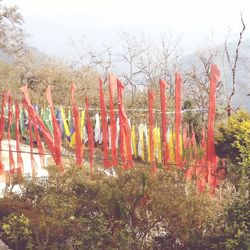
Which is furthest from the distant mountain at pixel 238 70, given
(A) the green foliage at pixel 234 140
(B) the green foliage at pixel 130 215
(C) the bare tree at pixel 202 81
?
(B) the green foliage at pixel 130 215

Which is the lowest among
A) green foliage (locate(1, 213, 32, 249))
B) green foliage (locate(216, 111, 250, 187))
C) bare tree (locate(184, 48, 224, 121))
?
green foliage (locate(1, 213, 32, 249))

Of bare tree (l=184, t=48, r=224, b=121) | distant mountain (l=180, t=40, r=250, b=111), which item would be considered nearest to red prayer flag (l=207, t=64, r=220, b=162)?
distant mountain (l=180, t=40, r=250, b=111)

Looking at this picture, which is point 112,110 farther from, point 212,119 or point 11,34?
point 11,34

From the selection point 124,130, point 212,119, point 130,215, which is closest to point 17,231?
point 130,215

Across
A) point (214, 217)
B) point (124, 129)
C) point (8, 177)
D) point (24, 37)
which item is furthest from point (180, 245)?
point (24, 37)

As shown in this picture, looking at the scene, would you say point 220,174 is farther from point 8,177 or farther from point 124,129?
point 8,177

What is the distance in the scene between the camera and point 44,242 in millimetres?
6824

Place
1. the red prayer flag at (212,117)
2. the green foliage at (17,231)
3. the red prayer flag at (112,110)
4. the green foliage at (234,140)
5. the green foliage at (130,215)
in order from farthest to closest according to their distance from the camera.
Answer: the red prayer flag at (112,110) → the red prayer flag at (212,117) → the green foliage at (234,140) → the green foliage at (17,231) → the green foliage at (130,215)

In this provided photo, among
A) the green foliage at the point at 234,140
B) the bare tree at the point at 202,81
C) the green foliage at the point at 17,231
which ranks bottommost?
the green foliage at the point at 17,231

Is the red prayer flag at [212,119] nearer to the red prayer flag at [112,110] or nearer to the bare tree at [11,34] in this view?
the red prayer flag at [112,110]

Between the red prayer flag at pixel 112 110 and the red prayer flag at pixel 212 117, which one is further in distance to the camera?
the red prayer flag at pixel 112 110

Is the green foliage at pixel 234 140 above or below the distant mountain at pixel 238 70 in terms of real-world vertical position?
below

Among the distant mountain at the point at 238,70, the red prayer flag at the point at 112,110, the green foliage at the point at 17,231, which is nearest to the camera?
the green foliage at the point at 17,231

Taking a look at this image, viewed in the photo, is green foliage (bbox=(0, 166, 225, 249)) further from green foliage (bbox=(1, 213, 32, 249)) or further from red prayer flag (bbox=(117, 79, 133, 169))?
red prayer flag (bbox=(117, 79, 133, 169))
